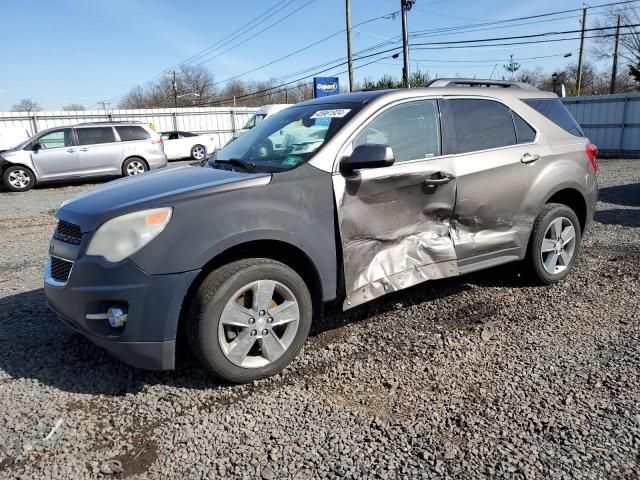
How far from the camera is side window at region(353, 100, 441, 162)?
11.5 ft

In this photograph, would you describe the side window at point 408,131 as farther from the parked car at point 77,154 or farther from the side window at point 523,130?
the parked car at point 77,154

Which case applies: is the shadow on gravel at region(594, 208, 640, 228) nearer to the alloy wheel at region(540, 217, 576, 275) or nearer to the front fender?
the alloy wheel at region(540, 217, 576, 275)

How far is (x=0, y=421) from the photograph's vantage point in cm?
270

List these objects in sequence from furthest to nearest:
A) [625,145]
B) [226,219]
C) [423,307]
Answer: [625,145] < [423,307] < [226,219]

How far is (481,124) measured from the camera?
13.3 ft

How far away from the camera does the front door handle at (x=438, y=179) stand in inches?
142

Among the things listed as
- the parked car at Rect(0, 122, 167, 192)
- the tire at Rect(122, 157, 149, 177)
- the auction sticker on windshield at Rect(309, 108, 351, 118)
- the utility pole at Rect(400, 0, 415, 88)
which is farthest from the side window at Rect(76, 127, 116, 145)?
the utility pole at Rect(400, 0, 415, 88)

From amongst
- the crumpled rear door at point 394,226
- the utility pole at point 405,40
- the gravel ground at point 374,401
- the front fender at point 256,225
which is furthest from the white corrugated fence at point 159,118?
the front fender at point 256,225

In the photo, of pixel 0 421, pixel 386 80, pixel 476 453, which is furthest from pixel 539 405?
pixel 386 80

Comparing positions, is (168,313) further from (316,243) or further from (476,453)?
(476,453)

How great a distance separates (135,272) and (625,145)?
2028 centimetres

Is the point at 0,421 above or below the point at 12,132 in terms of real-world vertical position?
below

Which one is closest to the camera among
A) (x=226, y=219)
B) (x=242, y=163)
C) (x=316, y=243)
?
(x=226, y=219)

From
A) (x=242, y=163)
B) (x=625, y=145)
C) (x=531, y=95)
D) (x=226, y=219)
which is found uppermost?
(x=531, y=95)
